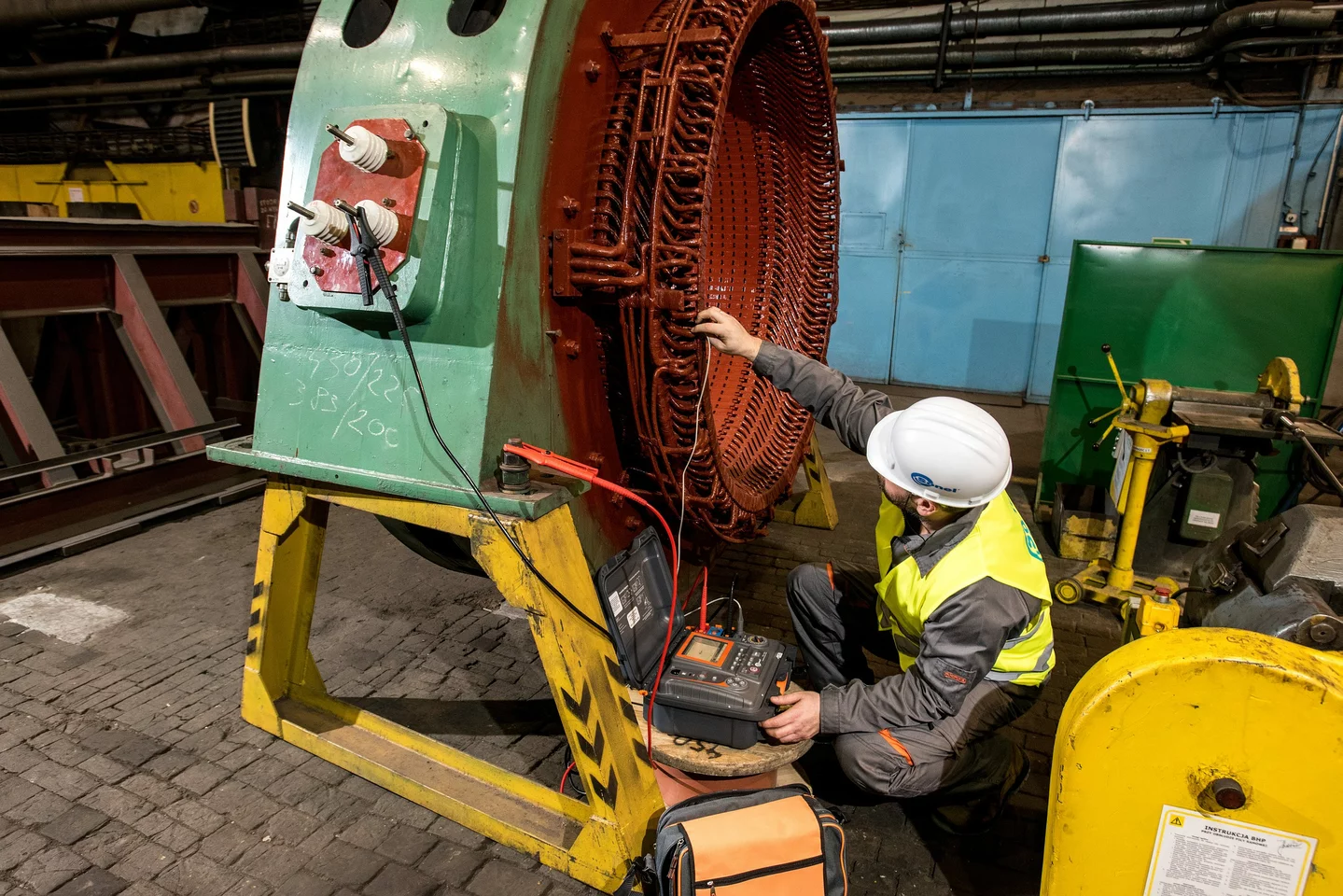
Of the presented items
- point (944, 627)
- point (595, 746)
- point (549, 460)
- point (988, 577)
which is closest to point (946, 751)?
point (944, 627)

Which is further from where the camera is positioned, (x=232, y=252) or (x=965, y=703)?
(x=232, y=252)

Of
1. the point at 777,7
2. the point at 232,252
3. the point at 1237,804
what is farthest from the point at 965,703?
the point at 232,252

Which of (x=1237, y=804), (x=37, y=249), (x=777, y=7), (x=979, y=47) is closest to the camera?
(x=1237, y=804)

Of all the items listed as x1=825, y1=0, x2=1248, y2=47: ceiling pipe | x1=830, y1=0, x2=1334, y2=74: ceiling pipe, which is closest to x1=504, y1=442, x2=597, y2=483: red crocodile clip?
x1=825, y1=0, x2=1248, y2=47: ceiling pipe

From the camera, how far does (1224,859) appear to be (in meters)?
1.23

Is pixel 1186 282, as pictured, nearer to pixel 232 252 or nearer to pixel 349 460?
pixel 349 460

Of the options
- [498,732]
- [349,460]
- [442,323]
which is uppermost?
[442,323]

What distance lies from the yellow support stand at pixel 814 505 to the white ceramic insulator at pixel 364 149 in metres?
2.88

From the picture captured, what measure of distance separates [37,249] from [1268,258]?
6.34 meters

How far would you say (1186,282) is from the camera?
13.4 feet

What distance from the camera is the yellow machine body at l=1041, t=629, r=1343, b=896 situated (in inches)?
45.0

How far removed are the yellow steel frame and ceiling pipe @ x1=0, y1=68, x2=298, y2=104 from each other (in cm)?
577

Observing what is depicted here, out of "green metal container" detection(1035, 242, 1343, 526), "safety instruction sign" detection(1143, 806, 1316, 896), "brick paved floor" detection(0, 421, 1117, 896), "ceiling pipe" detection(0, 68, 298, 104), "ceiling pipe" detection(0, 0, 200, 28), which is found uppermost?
"ceiling pipe" detection(0, 0, 200, 28)

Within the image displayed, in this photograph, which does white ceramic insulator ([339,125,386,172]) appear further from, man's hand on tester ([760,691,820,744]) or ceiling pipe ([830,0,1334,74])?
ceiling pipe ([830,0,1334,74])
